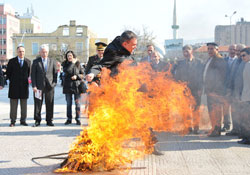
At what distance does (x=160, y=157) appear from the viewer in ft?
19.3

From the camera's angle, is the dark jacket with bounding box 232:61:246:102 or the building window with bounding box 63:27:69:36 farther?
the building window with bounding box 63:27:69:36

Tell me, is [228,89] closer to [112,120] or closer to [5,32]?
[112,120]

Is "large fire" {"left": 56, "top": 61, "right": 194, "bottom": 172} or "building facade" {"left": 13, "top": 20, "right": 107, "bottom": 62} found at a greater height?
"building facade" {"left": 13, "top": 20, "right": 107, "bottom": 62}

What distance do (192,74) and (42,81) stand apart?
13.7 ft

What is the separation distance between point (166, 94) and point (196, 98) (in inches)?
79.0

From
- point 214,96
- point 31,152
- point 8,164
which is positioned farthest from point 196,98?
point 8,164

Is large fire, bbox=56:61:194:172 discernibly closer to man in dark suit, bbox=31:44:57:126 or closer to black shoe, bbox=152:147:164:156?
black shoe, bbox=152:147:164:156

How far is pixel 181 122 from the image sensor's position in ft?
30.1

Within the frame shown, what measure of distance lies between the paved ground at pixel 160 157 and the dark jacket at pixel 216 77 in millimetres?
1118

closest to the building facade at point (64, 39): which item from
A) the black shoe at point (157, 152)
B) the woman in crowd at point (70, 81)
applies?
the woman in crowd at point (70, 81)

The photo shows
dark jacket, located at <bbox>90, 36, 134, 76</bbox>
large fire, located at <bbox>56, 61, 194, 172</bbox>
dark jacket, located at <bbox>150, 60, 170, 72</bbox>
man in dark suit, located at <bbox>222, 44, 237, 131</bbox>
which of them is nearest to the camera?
large fire, located at <bbox>56, 61, 194, 172</bbox>

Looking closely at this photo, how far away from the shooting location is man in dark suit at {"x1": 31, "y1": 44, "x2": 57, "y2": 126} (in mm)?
9500

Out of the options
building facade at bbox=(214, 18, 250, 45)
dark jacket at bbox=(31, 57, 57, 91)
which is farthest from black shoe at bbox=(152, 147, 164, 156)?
building facade at bbox=(214, 18, 250, 45)

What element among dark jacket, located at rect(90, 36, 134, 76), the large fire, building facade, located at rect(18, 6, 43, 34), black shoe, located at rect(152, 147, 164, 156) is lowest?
black shoe, located at rect(152, 147, 164, 156)
